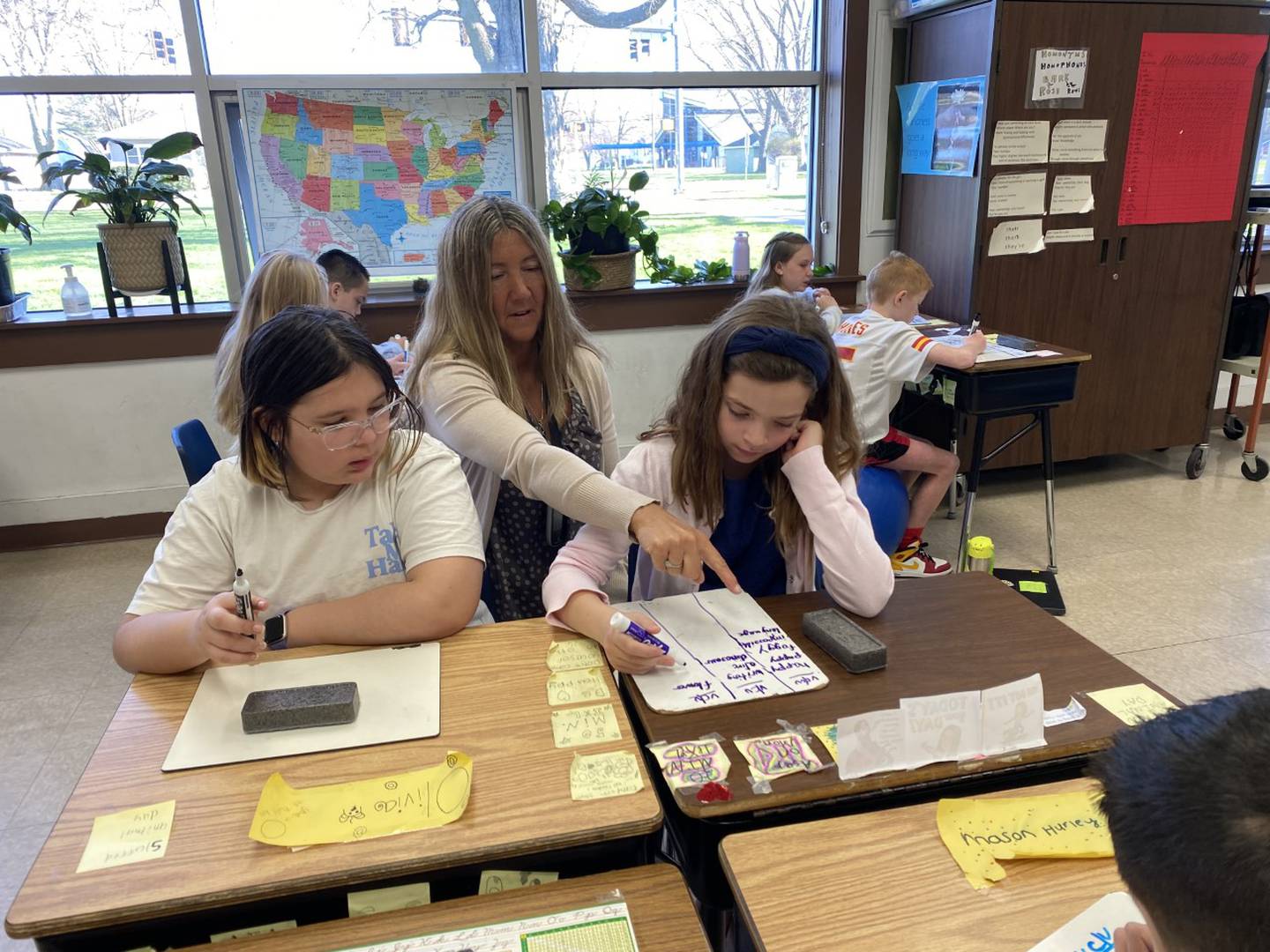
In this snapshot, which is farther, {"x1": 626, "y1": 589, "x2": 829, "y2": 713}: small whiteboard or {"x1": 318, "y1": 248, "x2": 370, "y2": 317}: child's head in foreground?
{"x1": 318, "y1": 248, "x2": 370, "y2": 317}: child's head in foreground

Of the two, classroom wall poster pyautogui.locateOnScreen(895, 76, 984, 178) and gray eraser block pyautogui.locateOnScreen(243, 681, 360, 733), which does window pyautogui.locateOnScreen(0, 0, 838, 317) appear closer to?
classroom wall poster pyautogui.locateOnScreen(895, 76, 984, 178)

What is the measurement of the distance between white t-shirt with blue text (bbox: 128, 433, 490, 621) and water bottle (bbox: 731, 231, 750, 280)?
9.17ft

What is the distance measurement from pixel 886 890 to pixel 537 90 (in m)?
3.45

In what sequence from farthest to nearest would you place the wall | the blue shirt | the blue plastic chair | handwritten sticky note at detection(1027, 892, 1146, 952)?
the wall → the blue plastic chair → the blue shirt → handwritten sticky note at detection(1027, 892, 1146, 952)

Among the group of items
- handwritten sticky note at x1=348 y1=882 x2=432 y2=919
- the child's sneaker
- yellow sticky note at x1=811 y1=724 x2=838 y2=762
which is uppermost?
yellow sticky note at x1=811 y1=724 x2=838 y2=762

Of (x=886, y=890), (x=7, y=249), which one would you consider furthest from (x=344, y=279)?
(x=886, y=890)

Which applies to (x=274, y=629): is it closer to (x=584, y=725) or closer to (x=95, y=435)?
(x=584, y=725)

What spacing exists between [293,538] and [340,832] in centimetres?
55

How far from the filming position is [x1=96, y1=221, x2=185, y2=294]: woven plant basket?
3.19m

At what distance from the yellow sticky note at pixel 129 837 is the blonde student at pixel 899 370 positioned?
2.38 meters

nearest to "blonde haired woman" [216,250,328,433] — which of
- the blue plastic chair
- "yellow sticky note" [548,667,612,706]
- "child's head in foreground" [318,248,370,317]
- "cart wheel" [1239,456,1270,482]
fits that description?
the blue plastic chair

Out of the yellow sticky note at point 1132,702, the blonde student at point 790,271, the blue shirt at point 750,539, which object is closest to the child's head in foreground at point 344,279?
the blonde student at point 790,271

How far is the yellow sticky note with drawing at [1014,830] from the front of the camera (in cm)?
82

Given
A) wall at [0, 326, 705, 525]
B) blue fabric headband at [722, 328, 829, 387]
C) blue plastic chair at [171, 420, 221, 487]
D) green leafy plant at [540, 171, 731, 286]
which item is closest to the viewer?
blue fabric headband at [722, 328, 829, 387]
